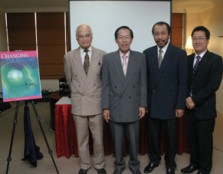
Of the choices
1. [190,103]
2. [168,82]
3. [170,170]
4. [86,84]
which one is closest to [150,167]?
[170,170]

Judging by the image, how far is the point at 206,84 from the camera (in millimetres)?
2117

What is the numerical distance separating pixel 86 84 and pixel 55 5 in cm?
402

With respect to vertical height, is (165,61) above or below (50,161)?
above

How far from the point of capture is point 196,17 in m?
5.86

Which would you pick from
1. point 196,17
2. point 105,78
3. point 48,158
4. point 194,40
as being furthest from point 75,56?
point 196,17

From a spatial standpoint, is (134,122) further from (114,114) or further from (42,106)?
(42,106)

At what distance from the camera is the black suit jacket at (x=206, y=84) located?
2.07 meters

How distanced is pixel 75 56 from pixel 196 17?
4586 millimetres

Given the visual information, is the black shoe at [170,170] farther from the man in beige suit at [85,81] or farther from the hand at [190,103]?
the man in beige suit at [85,81]

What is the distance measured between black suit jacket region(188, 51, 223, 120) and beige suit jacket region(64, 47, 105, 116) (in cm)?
88

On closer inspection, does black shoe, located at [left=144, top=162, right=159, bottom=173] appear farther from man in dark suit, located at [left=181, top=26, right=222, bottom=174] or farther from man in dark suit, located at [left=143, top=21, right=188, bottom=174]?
man in dark suit, located at [left=181, top=26, right=222, bottom=174]

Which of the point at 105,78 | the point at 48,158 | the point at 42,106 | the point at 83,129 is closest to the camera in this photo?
the point at 105,78

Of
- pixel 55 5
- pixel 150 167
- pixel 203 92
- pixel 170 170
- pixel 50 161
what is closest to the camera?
pixel 203 92

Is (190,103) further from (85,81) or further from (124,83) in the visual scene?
(85,81)
